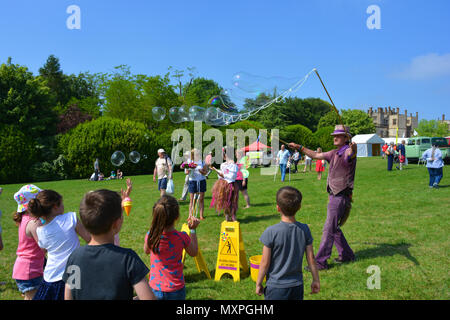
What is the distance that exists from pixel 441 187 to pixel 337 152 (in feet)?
34.9

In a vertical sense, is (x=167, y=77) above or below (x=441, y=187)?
above

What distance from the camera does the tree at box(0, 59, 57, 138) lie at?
28.0 metres

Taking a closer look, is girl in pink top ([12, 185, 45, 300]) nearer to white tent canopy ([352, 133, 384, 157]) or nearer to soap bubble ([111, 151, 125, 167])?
soap bubble ([111, 151, 125, 167])

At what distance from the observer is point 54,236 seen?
126 inches

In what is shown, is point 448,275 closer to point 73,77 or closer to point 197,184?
point 197,184

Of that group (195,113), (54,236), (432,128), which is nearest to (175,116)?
(195,113)

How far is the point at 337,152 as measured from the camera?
5.38m

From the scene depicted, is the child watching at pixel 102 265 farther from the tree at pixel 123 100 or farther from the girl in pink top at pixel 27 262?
the tree at pixel 123 100

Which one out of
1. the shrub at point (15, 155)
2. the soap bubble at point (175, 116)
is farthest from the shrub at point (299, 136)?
the soap bubble at point (175, 116)

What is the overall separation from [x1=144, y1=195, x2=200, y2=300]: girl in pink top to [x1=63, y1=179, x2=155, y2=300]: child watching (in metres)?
0.79

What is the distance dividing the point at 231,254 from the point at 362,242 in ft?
10.6

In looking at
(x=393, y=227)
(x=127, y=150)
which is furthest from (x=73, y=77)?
(x=393, y=227)

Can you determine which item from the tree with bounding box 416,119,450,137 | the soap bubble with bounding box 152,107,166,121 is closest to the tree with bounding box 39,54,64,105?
the soap bubble with bounding box 152,107,166,121

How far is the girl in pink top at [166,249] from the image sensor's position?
297 centimetres
